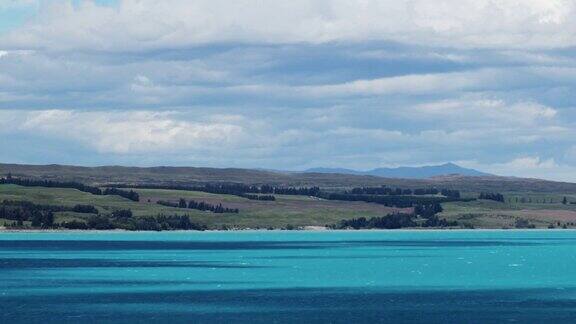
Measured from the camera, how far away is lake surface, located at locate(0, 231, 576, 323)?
83.4m

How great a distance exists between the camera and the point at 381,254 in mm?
176000

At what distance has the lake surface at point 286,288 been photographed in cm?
8344

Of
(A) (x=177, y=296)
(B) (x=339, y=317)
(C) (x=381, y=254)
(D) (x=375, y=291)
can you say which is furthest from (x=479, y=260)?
(B) (x=339, y=317)

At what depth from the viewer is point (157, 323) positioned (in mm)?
78688

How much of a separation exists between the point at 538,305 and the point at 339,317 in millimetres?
16657

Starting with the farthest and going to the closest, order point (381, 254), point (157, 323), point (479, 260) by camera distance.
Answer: point (381, 254)
point (479, 260)
point (157, 323)

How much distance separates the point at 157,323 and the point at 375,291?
91.6ft

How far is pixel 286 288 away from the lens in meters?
106

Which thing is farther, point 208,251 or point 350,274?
point 208,251

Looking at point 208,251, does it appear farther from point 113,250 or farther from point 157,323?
point 157,323

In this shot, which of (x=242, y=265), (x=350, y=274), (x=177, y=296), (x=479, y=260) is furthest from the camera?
(x=479, y=260)

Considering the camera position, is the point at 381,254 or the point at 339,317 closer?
the point at 339,317

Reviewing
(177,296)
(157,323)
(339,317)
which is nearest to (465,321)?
(339,317)

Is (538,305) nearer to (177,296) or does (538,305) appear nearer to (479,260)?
(177,296)
